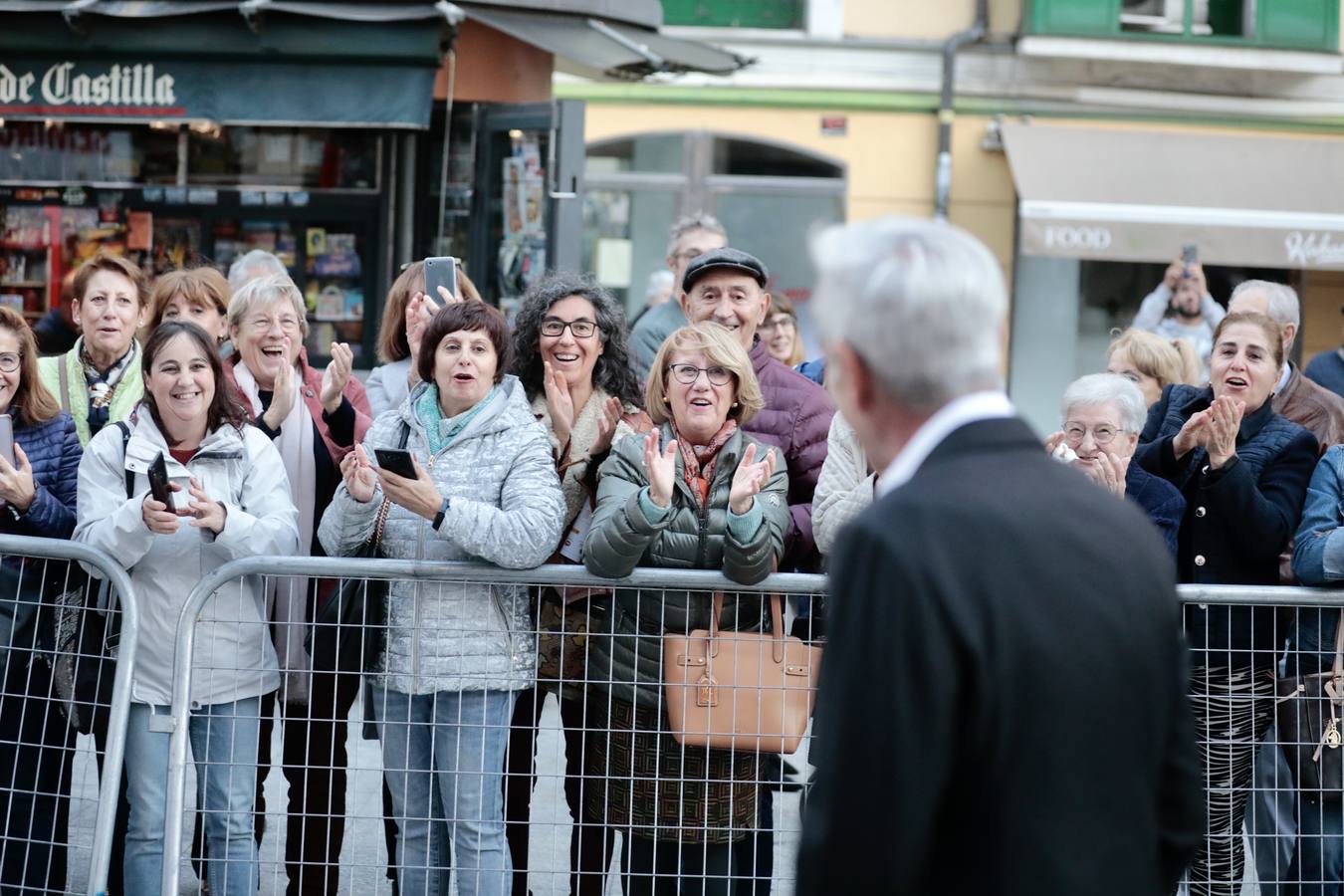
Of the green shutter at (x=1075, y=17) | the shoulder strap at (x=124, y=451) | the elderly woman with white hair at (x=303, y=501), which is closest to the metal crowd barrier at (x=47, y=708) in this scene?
the shoulder strap at (x=124, y=451)

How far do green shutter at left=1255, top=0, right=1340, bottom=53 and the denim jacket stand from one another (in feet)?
38.4

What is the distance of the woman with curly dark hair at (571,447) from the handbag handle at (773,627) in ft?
1.22

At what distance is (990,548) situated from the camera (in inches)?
84.1

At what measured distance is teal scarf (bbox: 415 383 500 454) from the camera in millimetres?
4758

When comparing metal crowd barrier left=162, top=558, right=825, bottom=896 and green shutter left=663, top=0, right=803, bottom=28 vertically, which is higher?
green shutter left=663, top=0, right=803, bottom=28

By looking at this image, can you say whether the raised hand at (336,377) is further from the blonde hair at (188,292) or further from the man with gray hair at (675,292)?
the man with gray hair at (675,292)

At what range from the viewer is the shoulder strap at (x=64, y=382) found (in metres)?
5.54

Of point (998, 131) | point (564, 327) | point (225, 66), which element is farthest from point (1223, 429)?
point (998, 131)

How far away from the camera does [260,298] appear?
18.4 feet

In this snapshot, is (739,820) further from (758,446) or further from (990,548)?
(990,548)

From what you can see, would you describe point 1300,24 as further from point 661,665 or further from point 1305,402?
point 661,665

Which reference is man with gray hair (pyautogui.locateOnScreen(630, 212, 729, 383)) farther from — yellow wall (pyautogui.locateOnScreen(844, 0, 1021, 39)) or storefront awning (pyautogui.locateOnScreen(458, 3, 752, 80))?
yellow wall (pyautogui.locateOnScreen(844, 0, 1021, 39))

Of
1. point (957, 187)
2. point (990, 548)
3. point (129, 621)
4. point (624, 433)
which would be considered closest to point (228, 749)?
point (129, 621)

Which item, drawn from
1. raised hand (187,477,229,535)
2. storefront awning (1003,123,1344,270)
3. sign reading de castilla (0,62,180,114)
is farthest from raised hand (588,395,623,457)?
storefront awning (1003,123,1344,270)
